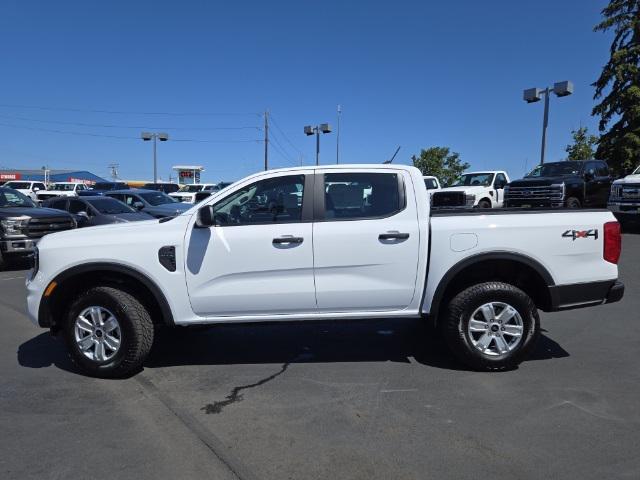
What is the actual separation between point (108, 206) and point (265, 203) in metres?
10.4

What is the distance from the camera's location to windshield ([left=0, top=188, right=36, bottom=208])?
1183cm

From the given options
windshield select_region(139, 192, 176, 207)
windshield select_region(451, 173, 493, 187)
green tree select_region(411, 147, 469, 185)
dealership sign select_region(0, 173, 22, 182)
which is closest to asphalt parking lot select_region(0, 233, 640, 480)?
windshield select_region(139, 192, 176, 207)

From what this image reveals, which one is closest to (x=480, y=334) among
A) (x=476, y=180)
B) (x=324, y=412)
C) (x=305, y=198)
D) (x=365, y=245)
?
(x=365, y=245)

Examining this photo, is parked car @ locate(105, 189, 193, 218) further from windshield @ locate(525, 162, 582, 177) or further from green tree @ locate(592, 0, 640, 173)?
green tree @ locate(592, 0, 640, 173)

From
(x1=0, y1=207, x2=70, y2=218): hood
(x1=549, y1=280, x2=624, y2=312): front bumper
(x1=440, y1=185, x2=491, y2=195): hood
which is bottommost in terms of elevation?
(x1=549, y1=280, x2=624, y2=312): front bumper

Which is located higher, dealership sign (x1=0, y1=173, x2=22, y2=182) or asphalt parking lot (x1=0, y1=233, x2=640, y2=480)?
dealership sign (x1=0, y1=173, x2=22, y2=182)

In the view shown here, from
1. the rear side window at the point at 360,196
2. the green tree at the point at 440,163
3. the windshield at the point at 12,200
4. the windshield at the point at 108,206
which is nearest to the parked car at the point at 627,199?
the rear side window at the point at 360,196

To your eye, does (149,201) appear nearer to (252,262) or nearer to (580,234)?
(252,262)

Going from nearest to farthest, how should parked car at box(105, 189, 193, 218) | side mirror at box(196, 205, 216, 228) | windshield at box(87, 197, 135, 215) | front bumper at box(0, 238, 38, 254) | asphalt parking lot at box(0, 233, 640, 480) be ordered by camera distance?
asphalt parking lot at box(0, 233, 640, 480) → side mirror at box(196, 205, 216, 228) → front bumper at box(0, 238, 38, 254) → windshield at box(87, 197, 135, 215) → parked car at box(105, 189, 193, 218)

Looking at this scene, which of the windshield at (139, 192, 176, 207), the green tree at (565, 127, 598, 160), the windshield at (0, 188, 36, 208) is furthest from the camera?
the green tree at (565, 127, 598, 160)

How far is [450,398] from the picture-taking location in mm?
4211

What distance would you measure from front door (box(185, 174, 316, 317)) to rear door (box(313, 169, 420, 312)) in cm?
13

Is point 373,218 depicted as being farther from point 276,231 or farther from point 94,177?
point 94,177

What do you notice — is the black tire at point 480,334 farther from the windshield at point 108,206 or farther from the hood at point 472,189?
the hood at point 472,189
